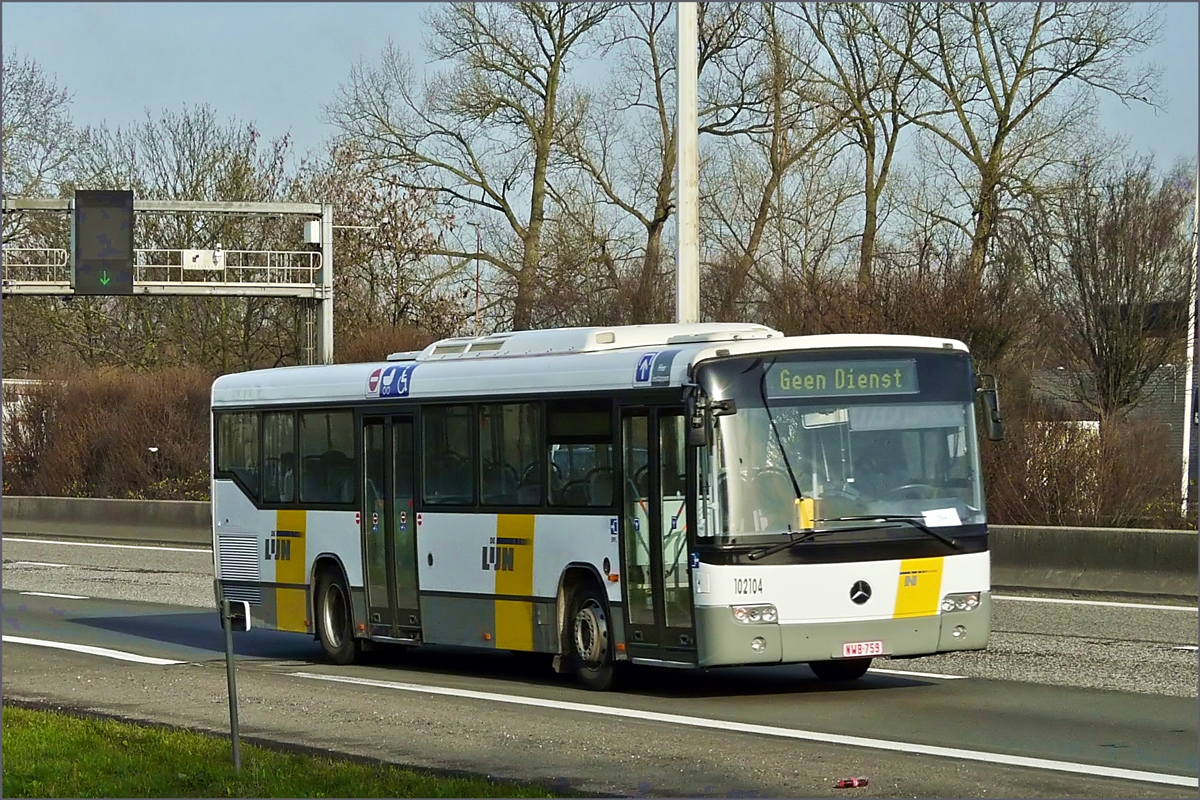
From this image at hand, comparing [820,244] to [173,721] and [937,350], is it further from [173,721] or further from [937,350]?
[173,721]

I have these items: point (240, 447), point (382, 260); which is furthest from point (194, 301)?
point (240, 447)

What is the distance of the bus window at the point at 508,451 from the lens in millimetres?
14867

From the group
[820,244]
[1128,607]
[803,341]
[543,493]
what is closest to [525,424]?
[543,493]

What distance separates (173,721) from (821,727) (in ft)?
14.5

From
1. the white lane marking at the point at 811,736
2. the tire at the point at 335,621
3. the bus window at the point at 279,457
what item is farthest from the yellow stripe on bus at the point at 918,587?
the bus window at the point at 279,457

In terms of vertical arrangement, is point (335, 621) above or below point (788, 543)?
below

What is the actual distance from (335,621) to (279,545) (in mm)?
1135

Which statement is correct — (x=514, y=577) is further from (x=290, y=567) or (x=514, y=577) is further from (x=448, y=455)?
(x=290, y=567)

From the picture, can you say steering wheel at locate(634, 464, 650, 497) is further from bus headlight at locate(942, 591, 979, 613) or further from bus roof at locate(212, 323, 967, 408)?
bus headlight at locate(942, 591, 979, 613)

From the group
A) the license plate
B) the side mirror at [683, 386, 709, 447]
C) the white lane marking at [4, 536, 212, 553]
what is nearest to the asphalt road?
the license plate

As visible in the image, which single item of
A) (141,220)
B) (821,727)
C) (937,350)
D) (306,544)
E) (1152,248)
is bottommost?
(821,727)

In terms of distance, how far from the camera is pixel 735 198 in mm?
40219

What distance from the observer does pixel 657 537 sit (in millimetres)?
13391

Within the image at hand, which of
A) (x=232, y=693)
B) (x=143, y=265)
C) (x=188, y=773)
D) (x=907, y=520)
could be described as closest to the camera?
(x=188, y=773)
